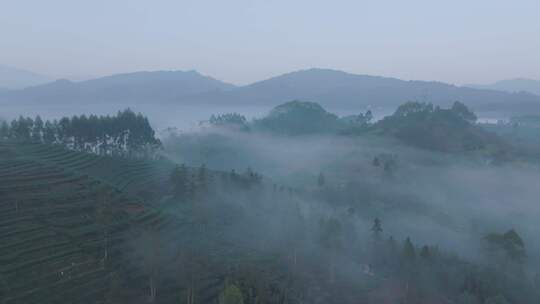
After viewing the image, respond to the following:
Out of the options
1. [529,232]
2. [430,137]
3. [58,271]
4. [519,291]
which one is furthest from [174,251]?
[430,137]

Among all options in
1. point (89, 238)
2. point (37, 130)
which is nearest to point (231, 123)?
point (37, 130)

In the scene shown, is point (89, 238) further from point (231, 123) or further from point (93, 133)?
point (231, 123)

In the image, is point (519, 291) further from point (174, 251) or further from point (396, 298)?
point (174, 251)

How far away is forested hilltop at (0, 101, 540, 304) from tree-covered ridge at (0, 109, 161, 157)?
0.21m

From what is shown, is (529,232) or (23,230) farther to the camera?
(529,232)

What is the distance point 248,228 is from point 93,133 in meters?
30.7

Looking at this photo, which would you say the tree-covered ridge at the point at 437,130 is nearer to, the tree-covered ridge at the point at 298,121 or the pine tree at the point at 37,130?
the tree-covered ridge at the point at 298,121

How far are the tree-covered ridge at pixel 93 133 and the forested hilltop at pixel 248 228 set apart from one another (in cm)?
21

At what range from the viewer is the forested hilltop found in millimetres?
28938

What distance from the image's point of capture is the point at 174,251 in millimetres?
33188

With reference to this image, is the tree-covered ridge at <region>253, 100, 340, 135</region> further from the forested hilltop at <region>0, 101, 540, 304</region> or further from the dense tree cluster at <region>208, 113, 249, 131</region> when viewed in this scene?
the forested hilltop at <region>0, 101, 540, 304</region>

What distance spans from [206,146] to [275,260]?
64.9m

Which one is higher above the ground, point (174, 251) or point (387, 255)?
point (174, 251)

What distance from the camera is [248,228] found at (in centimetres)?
4381
